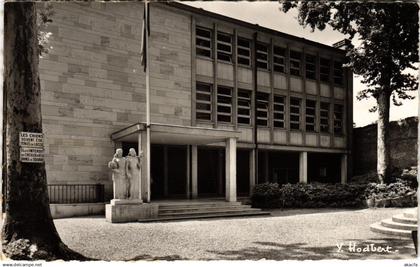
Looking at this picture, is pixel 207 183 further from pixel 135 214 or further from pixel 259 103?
pixel 135 214

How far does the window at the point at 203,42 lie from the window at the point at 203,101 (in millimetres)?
1556

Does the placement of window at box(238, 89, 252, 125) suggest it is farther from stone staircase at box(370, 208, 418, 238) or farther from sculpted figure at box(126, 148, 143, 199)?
stone staircase at box(370, 208, 418, 238)

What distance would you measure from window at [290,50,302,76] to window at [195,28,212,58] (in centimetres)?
534

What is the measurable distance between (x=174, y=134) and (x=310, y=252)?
26.4 feet

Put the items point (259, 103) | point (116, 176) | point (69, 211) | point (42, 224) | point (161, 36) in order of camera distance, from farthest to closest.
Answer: point (259, 103) < point (161, 36) < point (69, 211) < point (116, 176) < point (42, 224)

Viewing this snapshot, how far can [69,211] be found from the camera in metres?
14.3

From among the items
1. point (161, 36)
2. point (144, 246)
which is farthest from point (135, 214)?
point (161, 36)

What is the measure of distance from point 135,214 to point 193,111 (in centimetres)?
722

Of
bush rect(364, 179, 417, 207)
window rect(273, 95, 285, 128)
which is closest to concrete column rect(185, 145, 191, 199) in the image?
window rect(273, 95, 285, 128)

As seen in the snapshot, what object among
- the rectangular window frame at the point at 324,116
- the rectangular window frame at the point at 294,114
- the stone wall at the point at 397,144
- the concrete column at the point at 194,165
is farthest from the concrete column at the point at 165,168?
the stone wall at the point at 397,144

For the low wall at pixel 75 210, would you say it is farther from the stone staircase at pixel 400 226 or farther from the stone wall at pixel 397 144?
the stone wall at pixel 397 144

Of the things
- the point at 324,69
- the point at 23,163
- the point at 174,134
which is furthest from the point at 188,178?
the point at 23,163

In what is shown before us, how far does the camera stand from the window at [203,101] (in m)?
19.8

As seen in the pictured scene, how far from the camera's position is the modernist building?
16141mm
